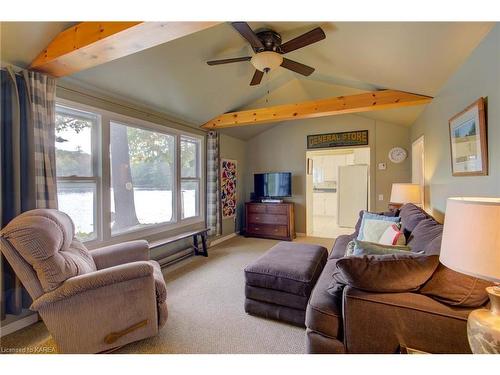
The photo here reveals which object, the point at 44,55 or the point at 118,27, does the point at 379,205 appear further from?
the point at 44,55

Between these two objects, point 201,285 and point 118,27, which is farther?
point 201,285

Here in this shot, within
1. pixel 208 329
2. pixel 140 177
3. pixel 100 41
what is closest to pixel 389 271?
pixel 208 329

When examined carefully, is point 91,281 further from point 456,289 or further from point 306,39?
point 306,39

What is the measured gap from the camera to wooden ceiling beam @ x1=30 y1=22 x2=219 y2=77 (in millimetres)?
1396

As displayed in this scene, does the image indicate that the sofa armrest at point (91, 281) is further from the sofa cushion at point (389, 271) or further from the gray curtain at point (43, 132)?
the sofa cushion at point (389, 271)

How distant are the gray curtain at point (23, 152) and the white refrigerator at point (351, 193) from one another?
228 inches

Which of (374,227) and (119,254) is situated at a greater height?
(374,227)

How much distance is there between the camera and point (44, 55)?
186cm

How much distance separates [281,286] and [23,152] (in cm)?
Answer: 239

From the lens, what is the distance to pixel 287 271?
6.44 feet

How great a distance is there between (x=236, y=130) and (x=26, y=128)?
3527 millimetres

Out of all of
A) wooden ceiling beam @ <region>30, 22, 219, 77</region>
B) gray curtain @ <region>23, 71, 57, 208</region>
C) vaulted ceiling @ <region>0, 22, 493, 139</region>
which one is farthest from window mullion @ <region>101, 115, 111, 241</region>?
wooden ceiling beam @ <region>30, 22, 219, 77</region>

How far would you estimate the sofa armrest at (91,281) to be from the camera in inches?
56.6
